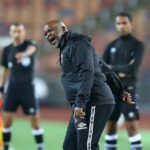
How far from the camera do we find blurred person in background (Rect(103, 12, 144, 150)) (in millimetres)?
9234

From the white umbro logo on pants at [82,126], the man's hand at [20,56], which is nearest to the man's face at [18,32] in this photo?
the man's hand at [20,56]

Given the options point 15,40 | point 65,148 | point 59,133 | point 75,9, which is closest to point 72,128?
point 65,148

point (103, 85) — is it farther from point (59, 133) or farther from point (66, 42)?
point (59, 133)

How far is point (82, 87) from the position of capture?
6805 mm

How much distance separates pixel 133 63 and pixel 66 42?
234 centimetres

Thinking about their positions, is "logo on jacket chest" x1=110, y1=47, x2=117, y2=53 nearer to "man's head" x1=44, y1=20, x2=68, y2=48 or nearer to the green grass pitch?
the green grass pitch

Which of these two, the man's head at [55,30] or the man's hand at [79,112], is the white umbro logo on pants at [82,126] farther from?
the man's head at [55,30]

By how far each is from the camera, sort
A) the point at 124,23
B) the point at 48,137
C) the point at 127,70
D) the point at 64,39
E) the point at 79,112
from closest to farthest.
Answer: the point at 79,112, the point at 64,39, the point at 127,70, the point at 124,23, the point at 48,137

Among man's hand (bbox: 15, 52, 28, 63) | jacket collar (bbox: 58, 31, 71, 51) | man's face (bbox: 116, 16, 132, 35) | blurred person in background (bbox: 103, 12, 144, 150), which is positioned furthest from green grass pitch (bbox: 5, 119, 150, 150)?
jacket collar (bbox: 58, 31, 71, 51)

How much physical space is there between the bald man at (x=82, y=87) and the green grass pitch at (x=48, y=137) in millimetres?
3680

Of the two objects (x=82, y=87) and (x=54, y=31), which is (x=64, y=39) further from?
(x=82, y=87)

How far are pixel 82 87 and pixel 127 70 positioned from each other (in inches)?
98.9

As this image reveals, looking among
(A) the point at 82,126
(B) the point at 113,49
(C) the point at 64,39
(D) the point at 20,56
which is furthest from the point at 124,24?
(A) the point at 82,126

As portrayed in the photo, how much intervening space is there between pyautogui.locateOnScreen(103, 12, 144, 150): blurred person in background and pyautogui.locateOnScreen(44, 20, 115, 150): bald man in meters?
2.06
